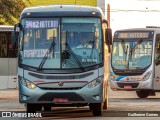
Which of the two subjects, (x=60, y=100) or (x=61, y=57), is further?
(x=61, y=57)

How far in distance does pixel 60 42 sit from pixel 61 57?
412 millimetres

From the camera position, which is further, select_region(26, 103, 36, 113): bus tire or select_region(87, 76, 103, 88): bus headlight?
select_region(26, 103, 36, 113): bus tire

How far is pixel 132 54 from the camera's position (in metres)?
31.8

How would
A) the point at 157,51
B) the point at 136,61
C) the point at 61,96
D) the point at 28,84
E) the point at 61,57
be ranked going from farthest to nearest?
the point at 136,61 → the point at 157,51 → the point at 61,57 → the point at 28,84 → the point at 61,96

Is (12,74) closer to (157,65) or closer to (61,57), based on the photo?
(157,65)

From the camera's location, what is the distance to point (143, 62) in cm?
3138

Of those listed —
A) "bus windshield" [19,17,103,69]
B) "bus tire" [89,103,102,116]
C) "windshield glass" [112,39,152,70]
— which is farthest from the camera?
"windshield glass" [112,39,152,70]

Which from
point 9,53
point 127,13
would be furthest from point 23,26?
point 127,13


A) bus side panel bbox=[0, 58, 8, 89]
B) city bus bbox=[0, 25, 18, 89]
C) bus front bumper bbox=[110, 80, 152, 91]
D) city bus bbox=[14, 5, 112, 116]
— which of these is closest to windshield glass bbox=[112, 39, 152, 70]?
bus front bumper bbox=[110, 80, 152, 91]

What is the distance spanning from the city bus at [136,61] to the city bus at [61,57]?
1234cm

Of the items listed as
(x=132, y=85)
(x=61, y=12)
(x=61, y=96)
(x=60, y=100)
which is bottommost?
(x=132, y=85)

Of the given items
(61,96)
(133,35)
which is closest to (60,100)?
(61,96)

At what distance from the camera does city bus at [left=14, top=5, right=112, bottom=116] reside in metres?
17.9

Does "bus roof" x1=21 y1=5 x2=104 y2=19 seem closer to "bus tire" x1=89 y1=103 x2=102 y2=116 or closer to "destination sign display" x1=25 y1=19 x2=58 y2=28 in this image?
"destination sign display" x1=25 y1=19 x2=58 y2=28
